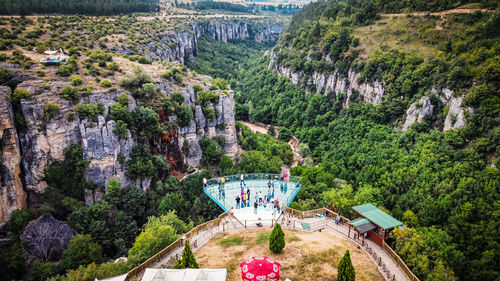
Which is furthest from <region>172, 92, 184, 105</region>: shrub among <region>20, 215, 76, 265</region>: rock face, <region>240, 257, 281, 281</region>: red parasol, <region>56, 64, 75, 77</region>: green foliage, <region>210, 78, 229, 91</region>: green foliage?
<region>240, 257, 281, 281</region>: red parasol

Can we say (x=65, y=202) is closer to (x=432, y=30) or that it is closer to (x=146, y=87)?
(x=146, y=87)

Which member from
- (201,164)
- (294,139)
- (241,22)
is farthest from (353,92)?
(241,22)

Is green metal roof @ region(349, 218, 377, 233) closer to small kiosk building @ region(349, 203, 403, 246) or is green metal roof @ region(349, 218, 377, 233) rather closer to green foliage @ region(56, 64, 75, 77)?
small kiosk building @ region(349, 203, 403, 246)

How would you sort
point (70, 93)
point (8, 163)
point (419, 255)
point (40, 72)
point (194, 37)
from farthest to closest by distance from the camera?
point (194, 37) < point (40, 72) < point (70, 93) < point (8, 163) < point (419, 255)

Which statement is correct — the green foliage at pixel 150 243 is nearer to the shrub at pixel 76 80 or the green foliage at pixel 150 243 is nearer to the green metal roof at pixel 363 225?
the green metal roof at pixel 363 225

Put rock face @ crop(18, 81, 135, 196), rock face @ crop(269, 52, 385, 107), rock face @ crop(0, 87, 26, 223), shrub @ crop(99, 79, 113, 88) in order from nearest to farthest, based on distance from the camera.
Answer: rock face @ crop(0, 87, 26, 223) < rock face @ crop(18, 81, 135, 196) < shrub @ crop(99, 79, 113, 88) < rock face @ crop(269, 52, 385, 107)

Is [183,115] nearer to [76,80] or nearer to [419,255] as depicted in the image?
[76,80]

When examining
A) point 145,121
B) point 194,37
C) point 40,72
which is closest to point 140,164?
point 145,121
